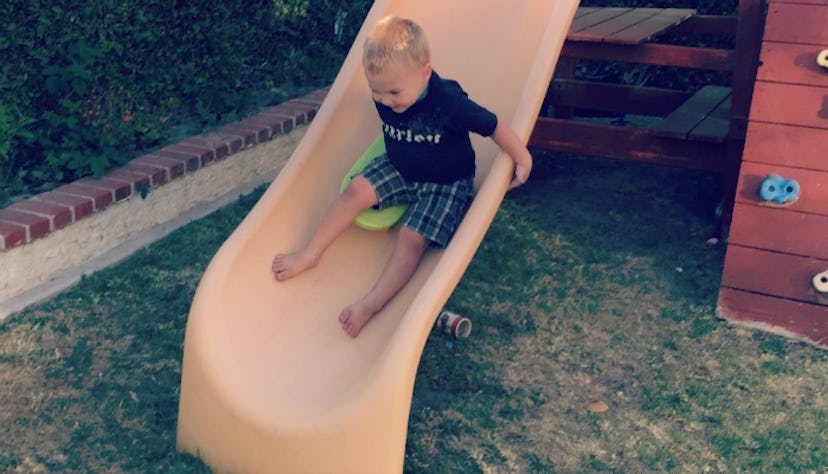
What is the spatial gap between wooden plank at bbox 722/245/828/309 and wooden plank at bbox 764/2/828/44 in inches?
32.5

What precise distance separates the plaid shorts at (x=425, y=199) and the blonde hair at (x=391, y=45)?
1.51 ft

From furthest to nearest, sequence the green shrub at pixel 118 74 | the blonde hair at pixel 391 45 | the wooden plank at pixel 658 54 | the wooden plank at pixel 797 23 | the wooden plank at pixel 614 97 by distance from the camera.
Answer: the wooden plank at pixel 614 97 → the wooden plank at pixel 658 54 → the green shrub at pixel 118 74 → the wooden plank at pixel 797 23 → the blonde hair at pixel 391 45

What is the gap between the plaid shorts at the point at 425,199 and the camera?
3.39 metres

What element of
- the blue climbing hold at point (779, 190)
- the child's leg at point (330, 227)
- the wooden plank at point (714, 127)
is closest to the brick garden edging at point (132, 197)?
the child's leg at point (330, 227)

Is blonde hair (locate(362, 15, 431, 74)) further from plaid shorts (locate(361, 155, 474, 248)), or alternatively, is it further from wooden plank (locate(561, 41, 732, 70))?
wooden plank (locate(561, 41, 732, 70))

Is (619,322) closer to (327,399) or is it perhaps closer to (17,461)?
(327,399)

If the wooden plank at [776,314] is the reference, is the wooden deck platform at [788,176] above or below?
above

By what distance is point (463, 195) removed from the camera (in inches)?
137

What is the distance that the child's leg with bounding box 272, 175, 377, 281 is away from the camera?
3414 mm

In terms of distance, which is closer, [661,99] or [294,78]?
[661,99]

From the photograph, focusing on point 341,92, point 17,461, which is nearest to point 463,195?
point 341,92

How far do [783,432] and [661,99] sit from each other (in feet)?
8.48

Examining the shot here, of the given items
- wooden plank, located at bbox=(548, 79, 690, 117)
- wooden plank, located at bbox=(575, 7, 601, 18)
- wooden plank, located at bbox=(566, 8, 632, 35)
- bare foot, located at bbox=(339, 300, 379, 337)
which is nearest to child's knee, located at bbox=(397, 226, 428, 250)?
bare foot, located at bbox=(339, 300, 379, 337)

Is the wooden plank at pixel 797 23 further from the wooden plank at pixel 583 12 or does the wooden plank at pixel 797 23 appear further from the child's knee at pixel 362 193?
the wooden plank at pixel 583 12
